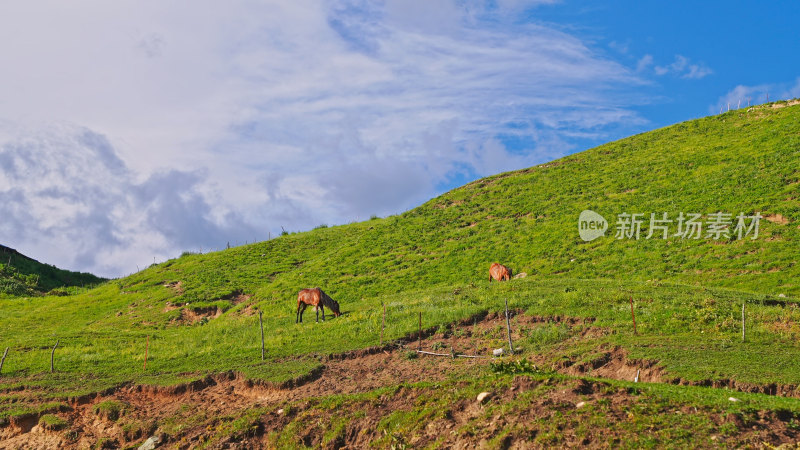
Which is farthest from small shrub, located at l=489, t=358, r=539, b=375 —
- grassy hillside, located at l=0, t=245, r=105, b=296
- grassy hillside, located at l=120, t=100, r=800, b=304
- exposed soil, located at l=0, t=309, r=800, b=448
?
grassy hillside, located at l=0, t=245, r=105, b=296

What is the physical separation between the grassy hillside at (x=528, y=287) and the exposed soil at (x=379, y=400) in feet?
1.50

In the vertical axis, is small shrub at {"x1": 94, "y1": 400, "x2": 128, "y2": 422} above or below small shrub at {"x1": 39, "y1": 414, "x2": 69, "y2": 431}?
above

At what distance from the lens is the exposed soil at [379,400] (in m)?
12.6

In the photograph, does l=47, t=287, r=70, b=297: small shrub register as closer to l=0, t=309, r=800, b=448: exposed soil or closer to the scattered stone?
l=0, t=309, r=800, b=448: exposed soil

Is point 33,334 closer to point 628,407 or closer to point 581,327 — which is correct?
point 581,327

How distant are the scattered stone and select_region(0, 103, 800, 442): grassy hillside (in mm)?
5446

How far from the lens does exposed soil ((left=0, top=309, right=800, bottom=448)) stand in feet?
41.4

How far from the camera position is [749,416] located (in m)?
11.3

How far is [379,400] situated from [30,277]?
2302 inches

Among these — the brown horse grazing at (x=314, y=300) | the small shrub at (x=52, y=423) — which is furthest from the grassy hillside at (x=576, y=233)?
the small shrub at (x=52, y=423)

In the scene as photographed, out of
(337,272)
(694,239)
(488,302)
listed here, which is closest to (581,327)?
(488,302)

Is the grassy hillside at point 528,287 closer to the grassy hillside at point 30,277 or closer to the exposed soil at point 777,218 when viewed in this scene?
the exposed soil at point 777,218

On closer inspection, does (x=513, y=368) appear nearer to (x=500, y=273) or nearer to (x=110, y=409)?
(x=110, y=409)

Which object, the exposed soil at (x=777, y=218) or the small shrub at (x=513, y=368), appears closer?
the small shrub at (x=513, y=368)
